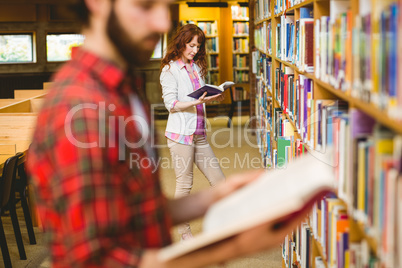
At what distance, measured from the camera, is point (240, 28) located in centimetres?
1177

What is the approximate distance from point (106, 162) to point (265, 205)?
14.1 inches

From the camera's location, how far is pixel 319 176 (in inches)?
43.8

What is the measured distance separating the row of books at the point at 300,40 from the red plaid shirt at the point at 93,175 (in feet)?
5.31

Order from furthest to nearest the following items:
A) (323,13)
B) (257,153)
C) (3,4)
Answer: (3,4), (257,153), (323,13)

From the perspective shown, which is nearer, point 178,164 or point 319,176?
point 319,176

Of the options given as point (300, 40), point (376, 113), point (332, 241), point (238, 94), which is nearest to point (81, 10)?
point (376, 113)

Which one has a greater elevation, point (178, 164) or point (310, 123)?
point (310, 123)

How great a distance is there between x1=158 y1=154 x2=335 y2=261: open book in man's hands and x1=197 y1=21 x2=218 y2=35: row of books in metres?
10.6

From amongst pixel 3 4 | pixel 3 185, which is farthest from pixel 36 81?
pixel 3 185

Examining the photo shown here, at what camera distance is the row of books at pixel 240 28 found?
38.7 feet

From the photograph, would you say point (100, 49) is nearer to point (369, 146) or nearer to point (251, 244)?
point (251, 244)

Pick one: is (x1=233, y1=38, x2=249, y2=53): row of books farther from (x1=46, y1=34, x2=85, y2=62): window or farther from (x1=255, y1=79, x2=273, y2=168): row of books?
(x1=255, y1=79, x2=273, y2=168): row of books

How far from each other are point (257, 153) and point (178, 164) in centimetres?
381

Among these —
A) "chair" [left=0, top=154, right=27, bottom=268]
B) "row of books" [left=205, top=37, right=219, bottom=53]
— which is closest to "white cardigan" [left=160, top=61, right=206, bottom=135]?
"chair" [left=0, top=154, right=27, bottom=268]
